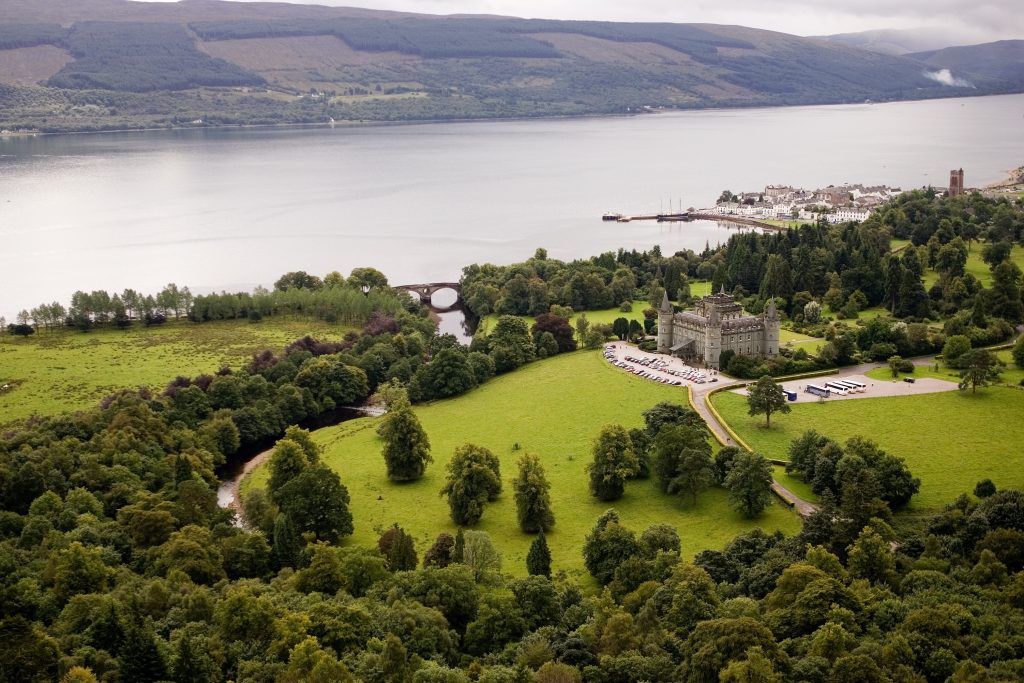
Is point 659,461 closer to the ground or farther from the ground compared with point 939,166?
closer to the ground

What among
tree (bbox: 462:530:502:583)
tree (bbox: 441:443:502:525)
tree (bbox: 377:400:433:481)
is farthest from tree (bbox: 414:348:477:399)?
tree (bbox: 462:530:502:583)

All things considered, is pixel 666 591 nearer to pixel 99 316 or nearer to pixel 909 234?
pixel 99 316

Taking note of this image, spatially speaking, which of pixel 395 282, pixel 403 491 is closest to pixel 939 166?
pixel 395 282

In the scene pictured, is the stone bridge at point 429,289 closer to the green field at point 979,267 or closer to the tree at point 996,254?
the green field at point 979,267

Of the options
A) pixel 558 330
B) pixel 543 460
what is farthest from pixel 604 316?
pixel 543 460

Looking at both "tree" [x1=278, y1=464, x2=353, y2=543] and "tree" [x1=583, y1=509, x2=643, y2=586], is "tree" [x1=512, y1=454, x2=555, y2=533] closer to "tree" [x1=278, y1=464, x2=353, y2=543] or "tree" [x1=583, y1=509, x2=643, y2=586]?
"tree" [x1=583, y1=509, x2=643, y2=586]

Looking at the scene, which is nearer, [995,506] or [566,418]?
[995,506]
